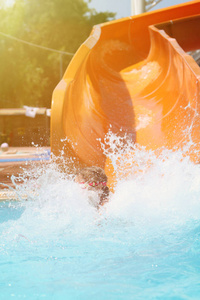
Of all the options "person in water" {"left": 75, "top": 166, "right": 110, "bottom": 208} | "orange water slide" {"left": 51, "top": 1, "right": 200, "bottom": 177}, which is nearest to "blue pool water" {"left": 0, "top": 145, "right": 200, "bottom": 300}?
"person in water" {"left": 75, "top": 166, "right": 110, "bottom": 208}

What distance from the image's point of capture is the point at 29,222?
3.22 metres

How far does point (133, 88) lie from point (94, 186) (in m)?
2.45

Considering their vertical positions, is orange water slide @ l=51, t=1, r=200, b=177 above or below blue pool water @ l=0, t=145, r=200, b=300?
above

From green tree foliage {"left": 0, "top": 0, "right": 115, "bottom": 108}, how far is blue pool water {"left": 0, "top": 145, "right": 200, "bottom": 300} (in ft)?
57.7

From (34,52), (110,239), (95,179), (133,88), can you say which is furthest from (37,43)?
(110,239)

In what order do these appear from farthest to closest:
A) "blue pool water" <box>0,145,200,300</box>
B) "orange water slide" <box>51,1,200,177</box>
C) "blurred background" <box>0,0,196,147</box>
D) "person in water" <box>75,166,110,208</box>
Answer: "blurred background" <box>0,0,196,147</box>, "orange water slide" <box>51,1,200,177</box>, "person in water" <box>75,166,110,208</box>, "blue pool water" <box>0,145,200,300</box>

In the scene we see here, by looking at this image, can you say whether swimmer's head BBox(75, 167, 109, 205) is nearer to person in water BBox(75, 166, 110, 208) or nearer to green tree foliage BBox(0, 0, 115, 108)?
person in water BBox(75, 166, 110, 208)

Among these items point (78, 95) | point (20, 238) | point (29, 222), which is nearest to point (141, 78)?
point (78, 95)

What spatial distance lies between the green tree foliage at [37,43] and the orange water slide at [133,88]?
15728 millimetres

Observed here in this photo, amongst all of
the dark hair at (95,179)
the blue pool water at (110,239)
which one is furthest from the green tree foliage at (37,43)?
the dark hair at (95,179)

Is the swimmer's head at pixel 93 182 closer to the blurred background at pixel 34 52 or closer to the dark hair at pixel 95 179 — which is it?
the dark hair at pixel 95 179

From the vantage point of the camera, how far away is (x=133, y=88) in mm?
5441

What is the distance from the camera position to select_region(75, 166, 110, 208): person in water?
3.29 metres

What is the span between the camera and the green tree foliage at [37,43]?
21.2 metres
